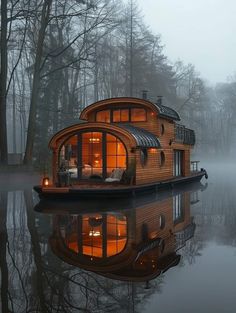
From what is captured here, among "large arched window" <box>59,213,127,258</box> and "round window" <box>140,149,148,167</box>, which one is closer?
"large arched window" <box>59,213,127,258</box>

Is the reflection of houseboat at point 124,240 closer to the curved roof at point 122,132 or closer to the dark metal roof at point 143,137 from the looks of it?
the curved roof at point 122,132

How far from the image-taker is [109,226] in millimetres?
10898

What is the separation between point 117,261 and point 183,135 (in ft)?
68.8

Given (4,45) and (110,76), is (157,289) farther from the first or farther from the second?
(110,76)

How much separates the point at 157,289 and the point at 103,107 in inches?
689

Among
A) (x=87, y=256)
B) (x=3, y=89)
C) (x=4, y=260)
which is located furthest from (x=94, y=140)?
(x=4, y=260)

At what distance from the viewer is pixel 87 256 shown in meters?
7.73

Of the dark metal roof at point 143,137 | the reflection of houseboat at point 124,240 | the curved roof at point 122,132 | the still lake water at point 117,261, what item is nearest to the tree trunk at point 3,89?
the curved roof at point 122,132

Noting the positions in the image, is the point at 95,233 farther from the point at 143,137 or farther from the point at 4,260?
the point at 143,137

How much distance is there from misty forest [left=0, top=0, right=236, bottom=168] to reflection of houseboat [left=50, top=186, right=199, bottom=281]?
1503 cm

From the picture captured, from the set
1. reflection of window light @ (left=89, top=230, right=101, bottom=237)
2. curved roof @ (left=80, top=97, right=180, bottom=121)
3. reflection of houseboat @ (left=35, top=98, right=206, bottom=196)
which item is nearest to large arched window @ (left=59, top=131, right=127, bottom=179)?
reflection of houseboat @ (left=35, top=98, right=206, bottom=196)

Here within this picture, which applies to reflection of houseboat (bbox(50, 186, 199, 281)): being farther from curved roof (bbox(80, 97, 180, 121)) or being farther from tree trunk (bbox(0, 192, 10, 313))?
curved roof (bbox(80, 97, 180, 121))

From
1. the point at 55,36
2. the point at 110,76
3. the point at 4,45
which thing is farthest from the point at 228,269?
the point at 110,76

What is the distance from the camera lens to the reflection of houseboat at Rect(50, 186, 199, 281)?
23.3 ft
